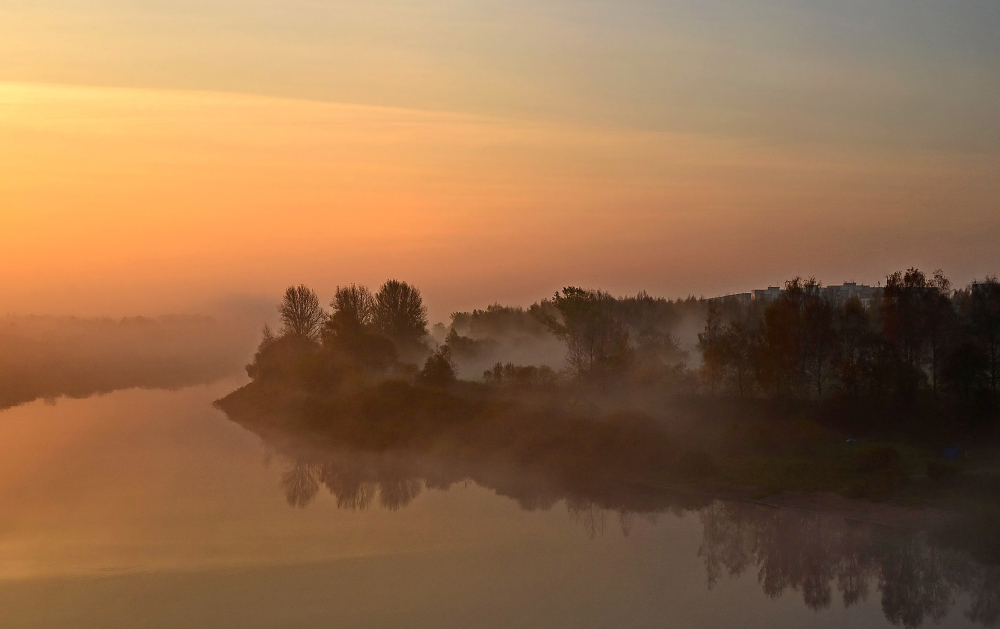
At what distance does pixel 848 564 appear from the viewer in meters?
22.2

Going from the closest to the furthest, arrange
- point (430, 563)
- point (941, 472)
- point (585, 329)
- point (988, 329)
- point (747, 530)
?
point (430, 563)
point (747, 530)
point (941, 472)
point (988, 329)
point (585, 329)

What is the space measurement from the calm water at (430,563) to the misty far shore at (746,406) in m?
3.43

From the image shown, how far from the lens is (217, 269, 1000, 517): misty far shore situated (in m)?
30.1

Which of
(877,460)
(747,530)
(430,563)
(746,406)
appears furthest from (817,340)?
(430,563)

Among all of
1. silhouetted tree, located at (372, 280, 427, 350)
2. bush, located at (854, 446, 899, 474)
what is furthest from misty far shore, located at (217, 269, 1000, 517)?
silhouetted tree, located at (372, 280, 427, 350)

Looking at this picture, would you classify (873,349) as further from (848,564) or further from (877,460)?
(848,564)

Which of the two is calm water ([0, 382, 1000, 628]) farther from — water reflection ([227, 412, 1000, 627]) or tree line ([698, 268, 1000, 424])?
tree line ([698, 268, 1000, 424])

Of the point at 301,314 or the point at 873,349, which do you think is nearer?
the point at 873,349

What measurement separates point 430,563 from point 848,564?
10.6 m

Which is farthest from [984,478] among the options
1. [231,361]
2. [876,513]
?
[231,361]

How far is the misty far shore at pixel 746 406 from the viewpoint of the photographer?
98.9 ft

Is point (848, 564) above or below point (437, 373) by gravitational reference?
below

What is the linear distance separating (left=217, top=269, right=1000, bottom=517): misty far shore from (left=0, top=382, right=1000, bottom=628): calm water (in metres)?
3.43

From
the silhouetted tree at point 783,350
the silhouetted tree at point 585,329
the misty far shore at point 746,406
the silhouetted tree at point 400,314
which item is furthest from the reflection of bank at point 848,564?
the silhouetted tree at point 400,314
